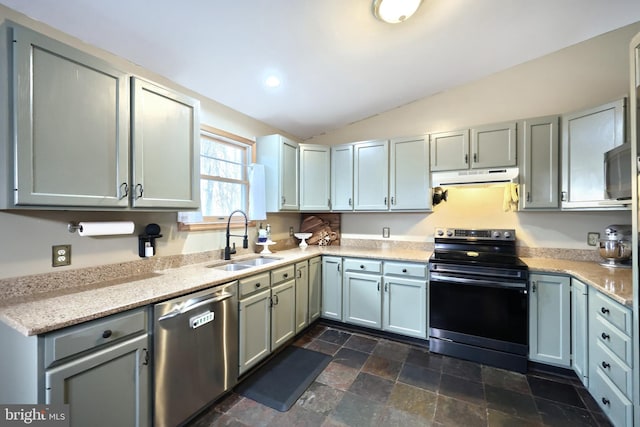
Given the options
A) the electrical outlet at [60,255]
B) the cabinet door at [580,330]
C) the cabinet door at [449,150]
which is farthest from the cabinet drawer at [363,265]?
the electrical outlet at [60,255]

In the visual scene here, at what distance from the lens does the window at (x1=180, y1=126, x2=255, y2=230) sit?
2.58 m

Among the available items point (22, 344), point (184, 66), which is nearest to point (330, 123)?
point (184, 66)

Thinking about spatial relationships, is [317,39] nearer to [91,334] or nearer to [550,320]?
[91,334]

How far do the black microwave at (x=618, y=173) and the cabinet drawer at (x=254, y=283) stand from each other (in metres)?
2.53

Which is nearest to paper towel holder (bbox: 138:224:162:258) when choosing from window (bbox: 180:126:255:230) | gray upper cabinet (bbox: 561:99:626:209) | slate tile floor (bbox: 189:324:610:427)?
window (bbox: 180:126:255:230)

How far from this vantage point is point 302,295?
2826 millimetres

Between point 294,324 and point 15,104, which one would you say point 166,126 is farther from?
point 294,324

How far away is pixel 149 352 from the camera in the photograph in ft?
4.76

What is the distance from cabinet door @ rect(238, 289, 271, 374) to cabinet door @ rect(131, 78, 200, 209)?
2.90 feet

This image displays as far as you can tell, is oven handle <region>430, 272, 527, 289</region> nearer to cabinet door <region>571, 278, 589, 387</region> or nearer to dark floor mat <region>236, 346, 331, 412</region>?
cabinet door <region>571, 278, 589, 387</region>

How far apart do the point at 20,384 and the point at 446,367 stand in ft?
8.96

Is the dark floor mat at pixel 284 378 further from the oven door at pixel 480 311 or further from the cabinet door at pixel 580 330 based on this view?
the cabinet door at pixel 580 330

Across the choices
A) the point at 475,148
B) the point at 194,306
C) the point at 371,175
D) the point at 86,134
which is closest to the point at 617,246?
the point at 475,148

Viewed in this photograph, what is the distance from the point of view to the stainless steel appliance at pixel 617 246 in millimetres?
2230
